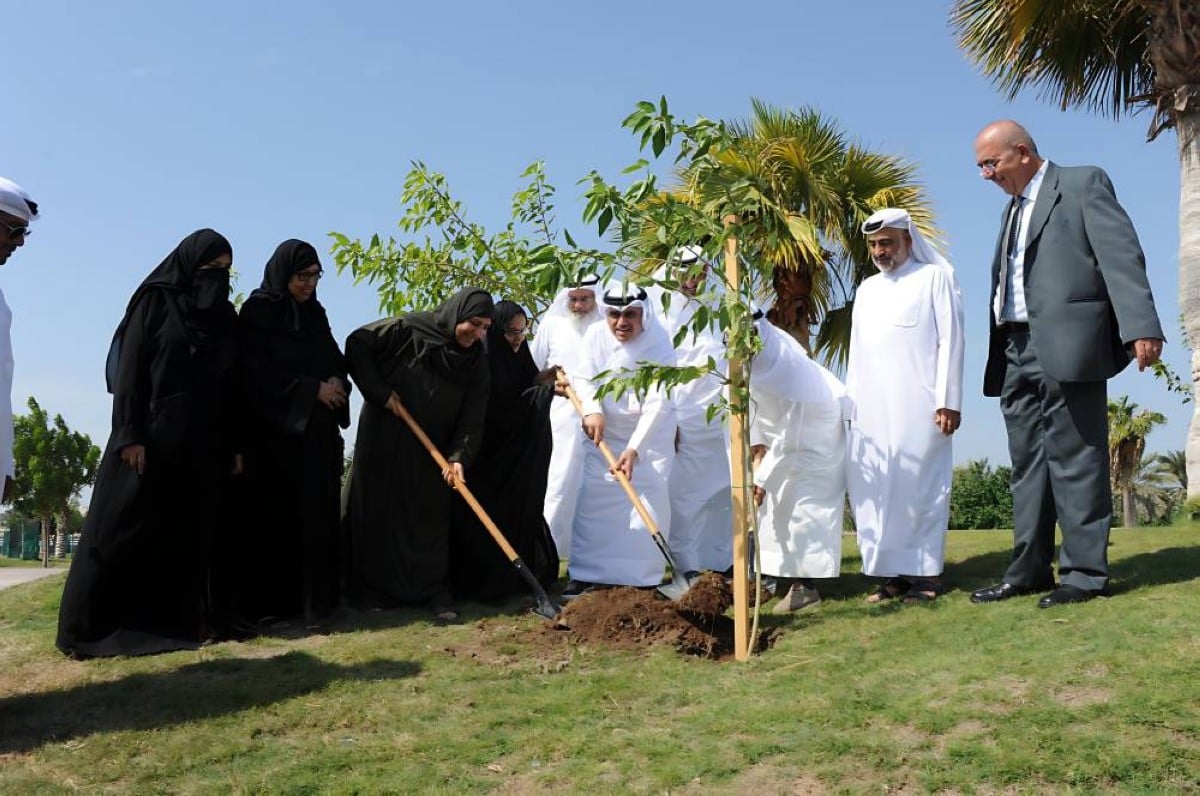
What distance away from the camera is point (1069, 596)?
4668 millimetres

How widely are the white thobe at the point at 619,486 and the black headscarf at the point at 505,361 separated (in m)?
0.53

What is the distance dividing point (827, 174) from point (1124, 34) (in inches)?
164

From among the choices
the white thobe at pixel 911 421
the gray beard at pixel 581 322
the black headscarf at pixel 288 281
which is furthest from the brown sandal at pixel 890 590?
the black headscarf at pixel 288 281

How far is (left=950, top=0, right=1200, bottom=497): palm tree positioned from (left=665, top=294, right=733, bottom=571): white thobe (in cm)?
798

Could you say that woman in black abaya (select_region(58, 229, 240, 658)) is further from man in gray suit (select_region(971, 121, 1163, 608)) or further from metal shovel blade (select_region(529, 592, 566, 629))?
→ man in gray suit (select_region(971, 121, 1163, 608))

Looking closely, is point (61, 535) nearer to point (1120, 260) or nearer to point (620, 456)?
point (620, 456)

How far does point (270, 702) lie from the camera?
14.0ft

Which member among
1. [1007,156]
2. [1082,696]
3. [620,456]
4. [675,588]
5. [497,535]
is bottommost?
[1082,696]

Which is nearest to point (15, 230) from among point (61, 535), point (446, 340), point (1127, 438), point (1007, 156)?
point (446, 340)

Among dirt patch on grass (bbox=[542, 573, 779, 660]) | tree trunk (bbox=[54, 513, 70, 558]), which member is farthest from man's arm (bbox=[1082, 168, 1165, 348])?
tree trunk (bbox=[54, 513, 70, 558])

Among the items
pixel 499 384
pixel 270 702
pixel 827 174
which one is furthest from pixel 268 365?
pixel 827 174

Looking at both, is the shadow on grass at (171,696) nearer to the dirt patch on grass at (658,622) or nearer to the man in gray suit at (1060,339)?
the dirt patch on grass at (658,622)

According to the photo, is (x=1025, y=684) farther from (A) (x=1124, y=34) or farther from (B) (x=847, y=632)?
(A) (x=1124, y=34)

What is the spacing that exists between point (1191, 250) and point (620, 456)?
9.65 meters
